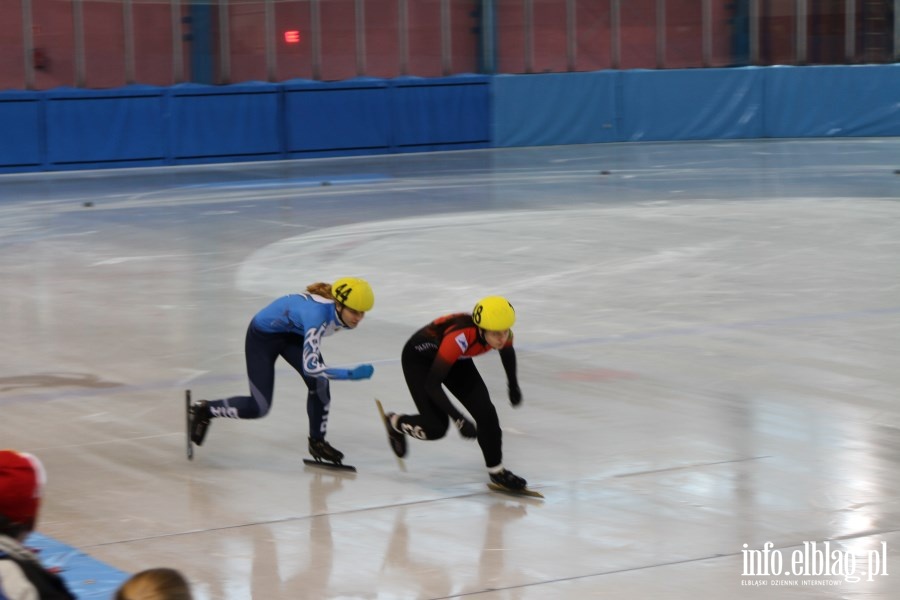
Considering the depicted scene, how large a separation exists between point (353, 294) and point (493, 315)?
0.80m

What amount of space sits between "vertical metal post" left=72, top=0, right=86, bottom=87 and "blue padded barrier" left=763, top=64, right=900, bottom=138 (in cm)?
1600

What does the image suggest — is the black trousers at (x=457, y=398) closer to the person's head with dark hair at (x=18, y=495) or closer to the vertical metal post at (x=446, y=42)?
the person's head with dark hair at (x=18, y=495)

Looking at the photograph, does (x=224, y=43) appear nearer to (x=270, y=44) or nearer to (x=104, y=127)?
(x=270, y=44)

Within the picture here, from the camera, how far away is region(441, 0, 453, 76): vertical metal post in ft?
103

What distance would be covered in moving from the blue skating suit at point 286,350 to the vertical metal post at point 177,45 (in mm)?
22506

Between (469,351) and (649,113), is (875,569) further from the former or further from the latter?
(649,113)

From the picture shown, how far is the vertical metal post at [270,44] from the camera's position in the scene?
2989cm

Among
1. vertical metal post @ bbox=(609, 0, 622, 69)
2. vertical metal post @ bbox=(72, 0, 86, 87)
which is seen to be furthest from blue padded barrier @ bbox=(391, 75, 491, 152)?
vertical metal post @ bbox=(72, 0, 86, 87)

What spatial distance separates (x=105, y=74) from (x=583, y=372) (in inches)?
842

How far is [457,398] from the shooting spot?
6664 millimetres

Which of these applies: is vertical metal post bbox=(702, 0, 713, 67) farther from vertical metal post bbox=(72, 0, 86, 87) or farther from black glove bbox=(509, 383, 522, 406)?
black glove bbox=(509, 383, 522, 406)

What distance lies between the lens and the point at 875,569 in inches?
209

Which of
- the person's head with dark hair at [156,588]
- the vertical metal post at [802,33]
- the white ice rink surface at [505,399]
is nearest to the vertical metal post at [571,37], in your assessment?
the vertical metal post at [802,33]

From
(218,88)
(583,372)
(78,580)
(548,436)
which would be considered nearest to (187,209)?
(218,88)
